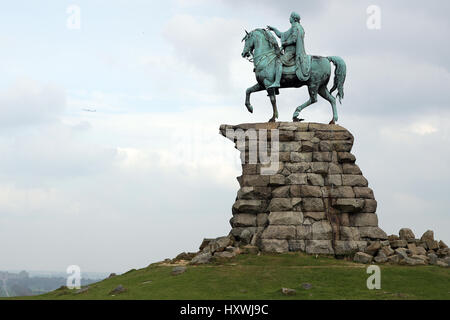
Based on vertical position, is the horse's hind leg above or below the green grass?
above

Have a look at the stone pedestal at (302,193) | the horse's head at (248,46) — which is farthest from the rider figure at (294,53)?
the stone pedestal at (302,193)

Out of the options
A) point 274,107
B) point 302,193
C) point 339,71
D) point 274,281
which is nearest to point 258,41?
point 274,107

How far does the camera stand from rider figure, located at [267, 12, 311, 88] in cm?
3325

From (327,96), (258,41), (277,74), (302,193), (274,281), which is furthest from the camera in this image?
(327,96)

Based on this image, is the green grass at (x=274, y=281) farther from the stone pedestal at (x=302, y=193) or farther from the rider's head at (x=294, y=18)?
the rider's head at (x=294, y=18)

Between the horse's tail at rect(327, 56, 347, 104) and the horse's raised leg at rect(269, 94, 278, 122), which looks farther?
the horse's tail at rect(327, 56, 347, 104)

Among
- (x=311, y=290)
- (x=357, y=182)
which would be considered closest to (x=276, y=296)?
(x=311, y=290)

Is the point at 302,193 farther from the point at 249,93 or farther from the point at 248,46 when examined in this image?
the point at 248,46

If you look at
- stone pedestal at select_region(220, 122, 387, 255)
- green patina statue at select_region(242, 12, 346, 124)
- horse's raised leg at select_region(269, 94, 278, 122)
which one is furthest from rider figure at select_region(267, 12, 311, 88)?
stone pedestal at select_region(220, 122, 387, 255)

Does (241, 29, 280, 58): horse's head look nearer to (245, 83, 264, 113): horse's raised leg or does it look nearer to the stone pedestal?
(245, 83, 264, 113): horse's raised leg

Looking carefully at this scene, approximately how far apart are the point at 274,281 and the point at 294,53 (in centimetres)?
1262

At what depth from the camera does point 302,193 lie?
31.3 m

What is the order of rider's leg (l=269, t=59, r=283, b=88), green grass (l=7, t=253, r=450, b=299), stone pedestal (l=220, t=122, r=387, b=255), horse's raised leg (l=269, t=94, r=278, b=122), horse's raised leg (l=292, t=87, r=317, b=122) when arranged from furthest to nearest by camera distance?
horse's raised leg (l=292, t=87, r=317, b=122)
horse's raised leg (l=269, t=94, r=278, b=122)
rider's leg (l=269, t=59, r=283, b=88)
stone pedestal (l=220, t=122, r=387, b=255)
green grass (l=7, t=253, r=450, b=299)

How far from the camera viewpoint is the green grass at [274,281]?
24906 millimetres
